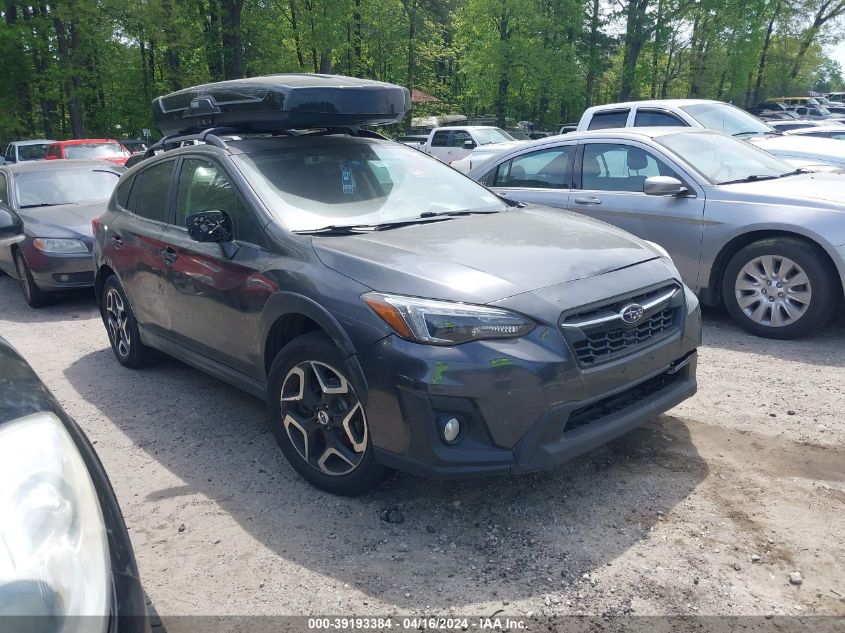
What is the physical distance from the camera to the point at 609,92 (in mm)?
40562

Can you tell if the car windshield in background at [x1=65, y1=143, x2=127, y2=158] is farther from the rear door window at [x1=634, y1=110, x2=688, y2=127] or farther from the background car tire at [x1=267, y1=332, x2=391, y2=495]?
the background car tire at [x1=267, y1=332, x2=391, y2=495]

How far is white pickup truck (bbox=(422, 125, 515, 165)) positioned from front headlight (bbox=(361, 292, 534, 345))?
685 inches

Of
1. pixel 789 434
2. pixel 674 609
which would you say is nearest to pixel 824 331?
pixel 789 434

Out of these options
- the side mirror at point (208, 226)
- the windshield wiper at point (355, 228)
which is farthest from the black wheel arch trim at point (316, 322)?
the side mirror at point (208, 226)

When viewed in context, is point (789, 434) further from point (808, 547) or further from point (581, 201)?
point (581, 201)

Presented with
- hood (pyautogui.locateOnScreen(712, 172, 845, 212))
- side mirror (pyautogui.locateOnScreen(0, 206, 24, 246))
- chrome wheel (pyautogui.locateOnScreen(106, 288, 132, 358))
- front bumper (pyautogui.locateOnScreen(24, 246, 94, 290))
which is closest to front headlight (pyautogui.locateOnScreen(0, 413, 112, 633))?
side mirror (pyautogui.locateOnScreen(0, 206, 24, 246))

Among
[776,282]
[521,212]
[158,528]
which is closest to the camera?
[158,528]

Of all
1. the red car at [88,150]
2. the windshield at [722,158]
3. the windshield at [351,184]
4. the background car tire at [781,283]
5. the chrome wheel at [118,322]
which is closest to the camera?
the windshield at [351,184]

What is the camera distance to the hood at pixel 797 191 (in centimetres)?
529

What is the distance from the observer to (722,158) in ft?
20.5

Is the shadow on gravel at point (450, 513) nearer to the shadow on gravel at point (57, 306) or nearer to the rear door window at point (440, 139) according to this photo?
the shadow on gravel at point (57, 306)

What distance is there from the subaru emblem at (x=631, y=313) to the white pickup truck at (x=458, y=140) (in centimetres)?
1712

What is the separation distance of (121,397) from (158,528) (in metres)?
1.97

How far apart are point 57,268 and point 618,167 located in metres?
5.92
